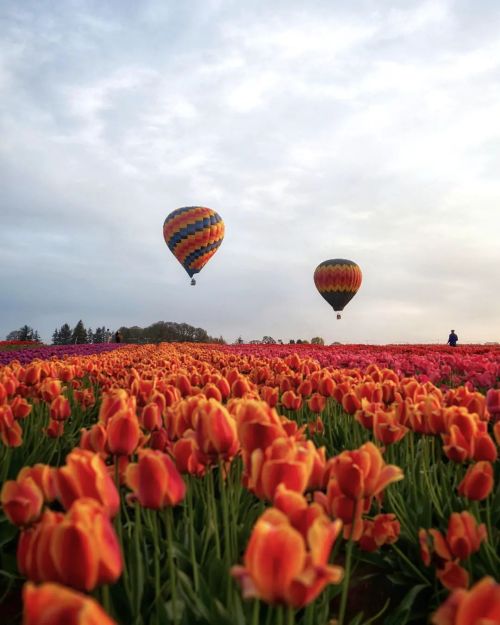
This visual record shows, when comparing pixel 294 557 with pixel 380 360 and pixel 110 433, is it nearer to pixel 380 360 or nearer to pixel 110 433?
pixel 110 433

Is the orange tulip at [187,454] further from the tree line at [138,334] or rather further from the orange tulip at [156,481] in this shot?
the tree line at [138,334]

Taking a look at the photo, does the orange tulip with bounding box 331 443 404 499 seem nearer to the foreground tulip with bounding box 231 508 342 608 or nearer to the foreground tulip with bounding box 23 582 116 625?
the foreground tulip with bounding box 231 508 342 608

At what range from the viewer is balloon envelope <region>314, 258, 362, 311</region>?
47.1 m

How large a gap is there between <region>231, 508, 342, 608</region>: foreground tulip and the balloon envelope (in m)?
46.6

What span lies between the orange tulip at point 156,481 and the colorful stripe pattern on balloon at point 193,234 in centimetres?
3867

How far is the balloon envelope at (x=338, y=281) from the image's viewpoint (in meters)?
47.1

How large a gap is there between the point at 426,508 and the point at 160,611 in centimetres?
175

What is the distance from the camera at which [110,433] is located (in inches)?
78.5

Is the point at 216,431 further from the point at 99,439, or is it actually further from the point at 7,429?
the point at 7,429

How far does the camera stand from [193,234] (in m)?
39.8

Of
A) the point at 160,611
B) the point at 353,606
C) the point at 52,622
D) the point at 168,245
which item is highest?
the point at 168,245

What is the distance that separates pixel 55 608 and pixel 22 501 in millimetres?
801

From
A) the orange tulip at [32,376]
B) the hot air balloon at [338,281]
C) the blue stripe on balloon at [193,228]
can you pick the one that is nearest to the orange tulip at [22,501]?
the orange tulip at [32,376]

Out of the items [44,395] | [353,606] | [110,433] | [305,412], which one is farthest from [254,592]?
[305,412]
